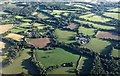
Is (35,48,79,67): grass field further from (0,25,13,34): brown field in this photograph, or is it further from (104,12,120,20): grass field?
(104,12,120,20): grass field

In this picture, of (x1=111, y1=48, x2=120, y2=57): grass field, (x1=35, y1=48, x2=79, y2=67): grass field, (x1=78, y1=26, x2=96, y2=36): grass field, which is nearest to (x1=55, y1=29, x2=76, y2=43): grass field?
(x1=78, y1=26, x2=96, y2=36): grass field

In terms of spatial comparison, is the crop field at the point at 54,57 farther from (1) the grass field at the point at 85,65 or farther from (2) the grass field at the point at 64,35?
(2) the grass field at the point at 64,35

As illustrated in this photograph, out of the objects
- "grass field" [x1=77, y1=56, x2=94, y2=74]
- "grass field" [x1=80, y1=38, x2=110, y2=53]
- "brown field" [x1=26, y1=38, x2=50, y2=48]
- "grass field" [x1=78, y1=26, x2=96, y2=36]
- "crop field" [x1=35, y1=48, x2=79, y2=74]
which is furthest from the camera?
"grass field" [x1=78, y1=26, x2=96, y2=36]

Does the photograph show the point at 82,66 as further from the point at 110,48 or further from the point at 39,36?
the point at 39,36

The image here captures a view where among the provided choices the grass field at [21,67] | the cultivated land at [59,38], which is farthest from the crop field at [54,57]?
the grass field at [21,67]

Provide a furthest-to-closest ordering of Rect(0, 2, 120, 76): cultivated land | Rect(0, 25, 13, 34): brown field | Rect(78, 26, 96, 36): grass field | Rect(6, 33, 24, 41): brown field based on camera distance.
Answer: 1. Rect(0, 25, 13, 34): brown field
2. Rect(78, 26, 96, 36): grass field
3. Rect(6, 33, 24, 41): brown field
4. Rect(0, 2, 120, 76): cultivated land

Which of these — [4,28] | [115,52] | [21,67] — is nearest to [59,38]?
[115,52]

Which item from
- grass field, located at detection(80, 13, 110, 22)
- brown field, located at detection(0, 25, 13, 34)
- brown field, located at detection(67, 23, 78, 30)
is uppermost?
brown field, located at detection(0, 25, 13, 34)

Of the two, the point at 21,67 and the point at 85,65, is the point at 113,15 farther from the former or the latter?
the point at 21,67

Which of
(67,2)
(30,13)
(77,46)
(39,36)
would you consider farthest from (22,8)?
(77,46)
